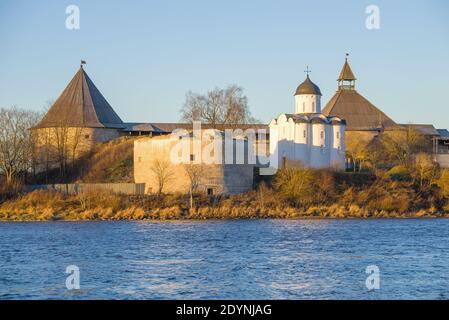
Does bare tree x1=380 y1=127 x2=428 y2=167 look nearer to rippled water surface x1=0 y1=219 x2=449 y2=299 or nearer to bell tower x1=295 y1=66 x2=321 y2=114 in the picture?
bell tower x1=295 y1=66 x2=321 y2=114

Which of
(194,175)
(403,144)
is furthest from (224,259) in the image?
(403,144)

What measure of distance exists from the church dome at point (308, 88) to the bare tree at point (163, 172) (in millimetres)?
9889

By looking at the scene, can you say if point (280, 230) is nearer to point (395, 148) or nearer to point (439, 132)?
point (395, 148)

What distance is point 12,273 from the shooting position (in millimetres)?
20016

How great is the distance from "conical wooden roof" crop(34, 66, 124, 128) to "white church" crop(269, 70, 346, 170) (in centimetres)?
914

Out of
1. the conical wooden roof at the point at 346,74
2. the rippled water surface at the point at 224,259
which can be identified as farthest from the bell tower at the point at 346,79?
the rippled water surface at the point at 224,259

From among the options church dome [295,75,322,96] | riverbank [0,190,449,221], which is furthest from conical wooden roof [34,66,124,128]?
church dome [295,75,322,96]

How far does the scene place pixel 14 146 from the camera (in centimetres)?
4075

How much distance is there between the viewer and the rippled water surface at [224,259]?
1780 centimetres

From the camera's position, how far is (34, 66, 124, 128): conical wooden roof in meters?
45.8

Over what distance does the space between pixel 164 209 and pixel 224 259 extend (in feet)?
42.5

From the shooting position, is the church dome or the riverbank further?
the church dome
